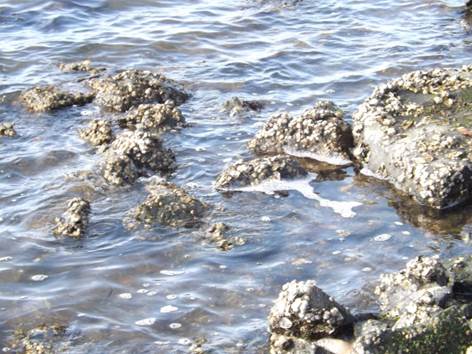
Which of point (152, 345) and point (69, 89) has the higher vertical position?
point (69, 89)

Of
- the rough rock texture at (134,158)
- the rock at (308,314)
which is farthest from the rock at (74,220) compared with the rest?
the rock at (308,314)

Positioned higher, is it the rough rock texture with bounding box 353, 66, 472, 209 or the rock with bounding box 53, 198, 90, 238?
the rough rock texture with bounding box 353, 66, 472, 209

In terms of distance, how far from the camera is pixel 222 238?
900 cm

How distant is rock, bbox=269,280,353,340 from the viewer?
700cm

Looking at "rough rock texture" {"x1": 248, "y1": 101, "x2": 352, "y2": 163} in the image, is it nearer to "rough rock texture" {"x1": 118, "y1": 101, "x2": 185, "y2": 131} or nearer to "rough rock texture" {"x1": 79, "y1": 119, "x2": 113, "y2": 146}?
"rough rock texture" {"x1": 118, "y1": 101, "x2": 185, "y2": 131}

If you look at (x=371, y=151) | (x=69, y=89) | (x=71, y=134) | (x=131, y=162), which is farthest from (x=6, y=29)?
(x=371, y=151)

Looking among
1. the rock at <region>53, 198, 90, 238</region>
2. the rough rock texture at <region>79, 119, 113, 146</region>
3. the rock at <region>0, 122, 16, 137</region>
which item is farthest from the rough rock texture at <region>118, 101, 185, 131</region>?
the rock at <region>53, 198, 90, 238</region>

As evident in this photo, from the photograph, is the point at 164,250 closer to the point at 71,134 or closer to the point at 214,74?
the point at 71,134

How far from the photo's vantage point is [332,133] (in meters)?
10.9

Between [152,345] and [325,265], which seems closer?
[152,345]

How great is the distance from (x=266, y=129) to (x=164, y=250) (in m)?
3.04

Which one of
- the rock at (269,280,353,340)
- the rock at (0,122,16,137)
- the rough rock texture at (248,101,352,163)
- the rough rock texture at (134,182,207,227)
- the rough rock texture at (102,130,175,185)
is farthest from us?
the rock at (0,122,16,137)

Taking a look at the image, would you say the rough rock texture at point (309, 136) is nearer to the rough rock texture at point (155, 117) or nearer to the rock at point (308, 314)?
the rough rock texture at point (155, 117)

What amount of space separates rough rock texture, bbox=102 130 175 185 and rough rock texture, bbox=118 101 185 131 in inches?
33.8
